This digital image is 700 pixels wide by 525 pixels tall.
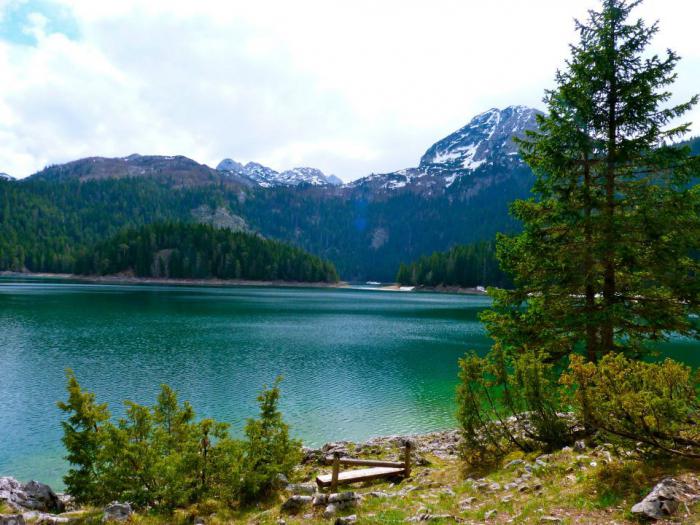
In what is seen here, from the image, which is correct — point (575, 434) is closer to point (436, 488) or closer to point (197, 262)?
point (436, 488)

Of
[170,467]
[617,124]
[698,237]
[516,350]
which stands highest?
[617,124]

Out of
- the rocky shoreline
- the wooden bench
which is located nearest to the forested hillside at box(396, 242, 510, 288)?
the wooden bench

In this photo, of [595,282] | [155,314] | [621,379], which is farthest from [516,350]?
[155,314]

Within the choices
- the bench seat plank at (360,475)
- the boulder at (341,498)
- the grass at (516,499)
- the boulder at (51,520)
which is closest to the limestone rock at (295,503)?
the grass at (516,499)

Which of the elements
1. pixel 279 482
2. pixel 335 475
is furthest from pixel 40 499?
pixel 335 475

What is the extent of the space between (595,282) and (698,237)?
352cm

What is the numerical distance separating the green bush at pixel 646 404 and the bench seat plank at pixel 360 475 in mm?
7570

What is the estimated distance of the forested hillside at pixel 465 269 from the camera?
17112cm

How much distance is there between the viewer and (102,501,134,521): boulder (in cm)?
1168

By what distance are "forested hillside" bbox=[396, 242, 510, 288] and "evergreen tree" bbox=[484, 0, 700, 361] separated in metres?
151

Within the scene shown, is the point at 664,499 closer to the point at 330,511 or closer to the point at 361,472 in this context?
the point at 330,511

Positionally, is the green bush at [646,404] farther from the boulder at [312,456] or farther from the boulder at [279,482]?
the boulder at [312,456]

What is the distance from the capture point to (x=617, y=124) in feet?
54.9

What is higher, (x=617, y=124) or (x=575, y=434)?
(x=617, y=124)
